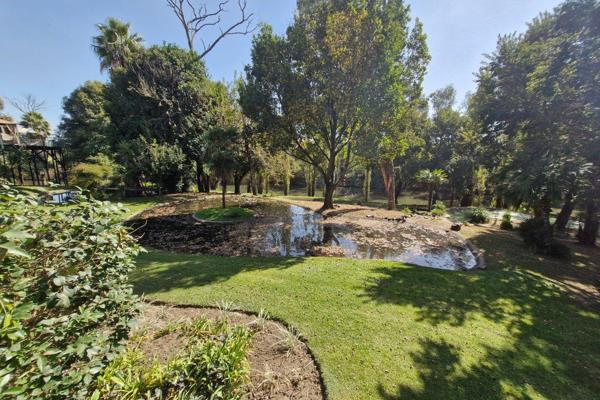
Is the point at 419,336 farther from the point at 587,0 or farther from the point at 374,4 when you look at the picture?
the point at 374,4

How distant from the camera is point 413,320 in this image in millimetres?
4410

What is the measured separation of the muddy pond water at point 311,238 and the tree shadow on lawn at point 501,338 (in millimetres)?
1768

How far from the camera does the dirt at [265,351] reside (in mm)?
2986

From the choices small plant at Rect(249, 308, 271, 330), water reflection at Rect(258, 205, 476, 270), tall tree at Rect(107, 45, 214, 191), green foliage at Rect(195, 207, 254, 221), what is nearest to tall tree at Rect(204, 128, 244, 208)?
green foliage at Rect(195, 207, 254, 221)

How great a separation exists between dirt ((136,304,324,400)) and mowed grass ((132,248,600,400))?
229 millimetres

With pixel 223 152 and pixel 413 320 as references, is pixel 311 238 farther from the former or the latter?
pixel 223 152

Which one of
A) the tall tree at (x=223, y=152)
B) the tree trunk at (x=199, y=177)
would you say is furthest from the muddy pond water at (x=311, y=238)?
the tree trunk at (x=199, y=177)

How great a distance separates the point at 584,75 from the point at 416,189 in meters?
32.1

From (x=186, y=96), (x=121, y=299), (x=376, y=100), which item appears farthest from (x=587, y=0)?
(x=186, y=96)

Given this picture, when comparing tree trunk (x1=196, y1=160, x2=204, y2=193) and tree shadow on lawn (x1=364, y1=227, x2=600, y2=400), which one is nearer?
tree shadow on lawn (x1=364, y1=227, x2=600, y2=400)

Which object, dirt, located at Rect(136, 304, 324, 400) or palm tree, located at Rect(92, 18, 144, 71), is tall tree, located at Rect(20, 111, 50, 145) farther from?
dirt, located at Rect(136, 304, 324, 400)

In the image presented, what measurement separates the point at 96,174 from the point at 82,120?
48.7 feet

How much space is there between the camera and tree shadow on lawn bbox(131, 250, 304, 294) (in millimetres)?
5402

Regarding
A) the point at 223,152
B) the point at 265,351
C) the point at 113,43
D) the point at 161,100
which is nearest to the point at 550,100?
the point at 265,351
